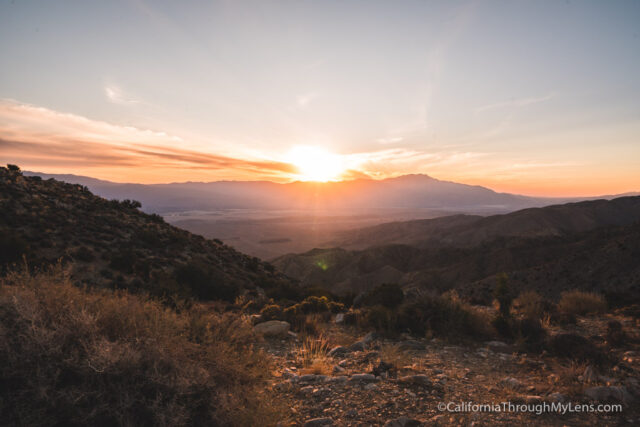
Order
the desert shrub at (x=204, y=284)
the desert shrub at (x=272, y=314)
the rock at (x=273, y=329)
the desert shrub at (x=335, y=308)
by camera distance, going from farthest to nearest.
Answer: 1. the desert shrub at (x=204, y=284)
2. the desert shrub at (x=335, y=308)
3. the desert shrub at (x=272, y=314)
4. the rock at (x=273, y=329)

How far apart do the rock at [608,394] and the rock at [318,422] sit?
368 cm

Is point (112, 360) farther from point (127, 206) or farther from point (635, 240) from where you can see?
point (635, 240)

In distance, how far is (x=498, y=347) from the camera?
20.9ft

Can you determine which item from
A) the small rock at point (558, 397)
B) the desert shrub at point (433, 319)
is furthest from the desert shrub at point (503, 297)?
the small rock at point (558, 397)

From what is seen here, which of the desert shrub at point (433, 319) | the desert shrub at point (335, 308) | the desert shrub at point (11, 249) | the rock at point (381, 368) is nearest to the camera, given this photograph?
the rock at point (381, 368)

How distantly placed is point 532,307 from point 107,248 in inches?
790

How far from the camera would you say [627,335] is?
20.6ft

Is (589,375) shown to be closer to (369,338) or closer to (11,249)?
(369,338)

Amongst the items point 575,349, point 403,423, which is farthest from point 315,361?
point 575,349

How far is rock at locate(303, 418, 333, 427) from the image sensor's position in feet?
11.0

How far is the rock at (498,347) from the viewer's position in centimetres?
619

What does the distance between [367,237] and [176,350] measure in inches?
3677

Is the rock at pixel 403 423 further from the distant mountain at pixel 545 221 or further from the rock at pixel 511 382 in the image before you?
the distant mountain at pixel 545 221

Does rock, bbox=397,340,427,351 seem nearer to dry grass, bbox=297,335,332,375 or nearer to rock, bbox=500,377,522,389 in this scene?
dry grass, bbox=297,335,332,375
